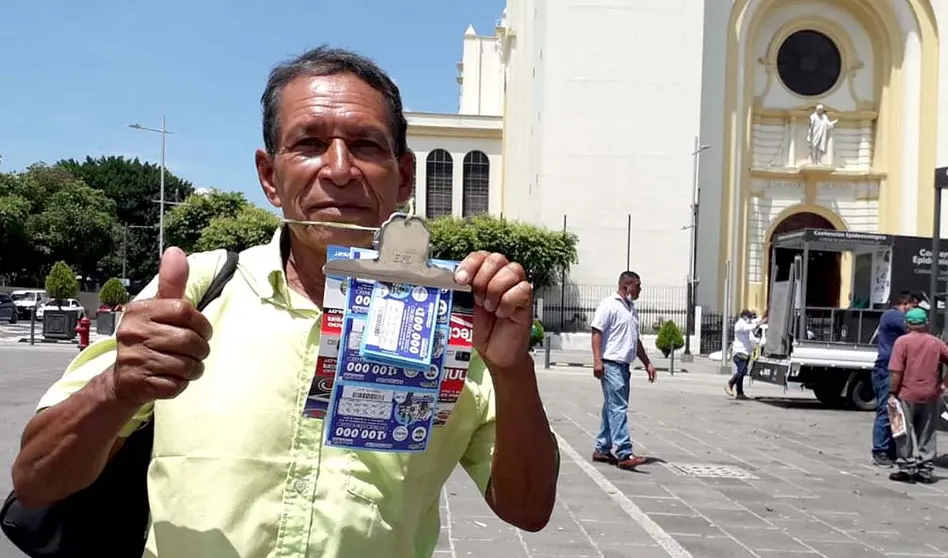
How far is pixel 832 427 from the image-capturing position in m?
13.3

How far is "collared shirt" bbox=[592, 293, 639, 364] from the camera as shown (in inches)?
352

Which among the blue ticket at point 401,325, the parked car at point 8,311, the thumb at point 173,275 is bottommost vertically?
the parked car at point 8,311

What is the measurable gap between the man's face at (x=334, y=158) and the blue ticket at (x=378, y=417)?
0.31 metres

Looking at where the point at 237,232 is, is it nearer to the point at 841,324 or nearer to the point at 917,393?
the point at 841,324

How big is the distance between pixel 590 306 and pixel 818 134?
11.1 metres

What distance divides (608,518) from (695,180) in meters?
28.3

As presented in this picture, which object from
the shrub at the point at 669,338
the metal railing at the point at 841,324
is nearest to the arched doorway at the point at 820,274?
the shrub at the point at 669,338

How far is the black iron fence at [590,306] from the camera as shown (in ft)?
107

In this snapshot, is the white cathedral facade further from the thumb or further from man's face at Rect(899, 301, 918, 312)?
the thumb

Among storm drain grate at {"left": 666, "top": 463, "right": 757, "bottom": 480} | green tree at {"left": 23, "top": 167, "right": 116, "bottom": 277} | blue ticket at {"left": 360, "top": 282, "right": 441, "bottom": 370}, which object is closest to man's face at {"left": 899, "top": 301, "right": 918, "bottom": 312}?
storm drain grate at {"left": 666, "top": 463, "right": 757, "bottom": 480}

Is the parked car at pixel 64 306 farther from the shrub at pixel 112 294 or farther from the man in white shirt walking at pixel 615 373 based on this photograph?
the man in white shirt walking at pixel 615 373

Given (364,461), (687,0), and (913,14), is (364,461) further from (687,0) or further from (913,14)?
(913,14)

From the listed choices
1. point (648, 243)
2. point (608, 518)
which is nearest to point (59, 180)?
point (648, 243)

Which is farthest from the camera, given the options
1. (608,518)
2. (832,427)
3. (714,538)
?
(832,427)
